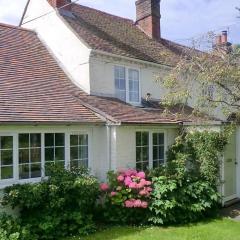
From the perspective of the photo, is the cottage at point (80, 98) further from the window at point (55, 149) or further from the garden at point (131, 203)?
the garden at point (131, 203)

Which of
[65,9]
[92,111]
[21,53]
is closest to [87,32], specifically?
[65,9]

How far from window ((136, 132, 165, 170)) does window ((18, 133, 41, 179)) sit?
12.6ft

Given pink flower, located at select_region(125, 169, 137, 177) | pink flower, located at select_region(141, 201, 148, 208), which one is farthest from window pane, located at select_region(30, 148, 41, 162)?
pink flower, located at select_region(141, 201, 148, 208)

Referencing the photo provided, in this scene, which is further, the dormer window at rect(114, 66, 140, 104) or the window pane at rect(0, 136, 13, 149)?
the dormer window at rect(114, 66, 140, 104)

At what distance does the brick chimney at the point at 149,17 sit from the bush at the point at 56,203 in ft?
42.5

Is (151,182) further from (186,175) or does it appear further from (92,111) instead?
(92,111)

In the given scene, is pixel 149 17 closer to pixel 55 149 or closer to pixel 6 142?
pixel 55 149

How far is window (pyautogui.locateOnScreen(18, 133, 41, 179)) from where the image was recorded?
11594 mm

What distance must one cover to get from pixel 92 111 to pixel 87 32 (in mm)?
5042

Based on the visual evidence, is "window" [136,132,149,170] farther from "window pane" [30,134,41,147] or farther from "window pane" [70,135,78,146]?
"window pane" [30,134,41,147]

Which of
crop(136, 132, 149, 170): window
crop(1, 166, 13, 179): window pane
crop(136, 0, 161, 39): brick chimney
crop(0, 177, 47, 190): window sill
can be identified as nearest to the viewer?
crop(0, 177, 47, 190): window sill

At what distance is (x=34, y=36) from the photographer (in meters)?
18.2

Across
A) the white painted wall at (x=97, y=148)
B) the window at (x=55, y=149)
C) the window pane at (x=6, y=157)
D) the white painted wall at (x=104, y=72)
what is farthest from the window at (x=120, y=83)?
the window pane at (x=6, y=157)

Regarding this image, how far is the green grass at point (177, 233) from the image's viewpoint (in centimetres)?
1068
